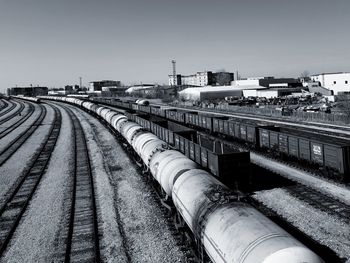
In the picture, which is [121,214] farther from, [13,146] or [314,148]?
[13,146]

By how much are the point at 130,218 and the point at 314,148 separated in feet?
41.1

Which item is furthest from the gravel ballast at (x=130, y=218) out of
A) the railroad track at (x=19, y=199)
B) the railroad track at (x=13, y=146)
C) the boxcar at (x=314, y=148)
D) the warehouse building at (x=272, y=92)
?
the warehouse building at (x=272, y=92)

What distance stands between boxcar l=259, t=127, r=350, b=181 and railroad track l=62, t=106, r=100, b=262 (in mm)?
14056

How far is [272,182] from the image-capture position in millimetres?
20234

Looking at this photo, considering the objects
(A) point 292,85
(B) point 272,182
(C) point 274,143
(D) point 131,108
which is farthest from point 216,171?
(A) point 292,85

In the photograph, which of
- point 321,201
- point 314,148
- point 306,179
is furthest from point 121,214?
point 314,148

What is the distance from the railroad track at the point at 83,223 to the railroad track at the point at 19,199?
2.63m

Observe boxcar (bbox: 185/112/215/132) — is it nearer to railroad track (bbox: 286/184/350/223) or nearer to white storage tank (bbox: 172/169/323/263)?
railroad track (bbox: 286/184/350/223)

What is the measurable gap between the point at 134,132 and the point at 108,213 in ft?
34.7

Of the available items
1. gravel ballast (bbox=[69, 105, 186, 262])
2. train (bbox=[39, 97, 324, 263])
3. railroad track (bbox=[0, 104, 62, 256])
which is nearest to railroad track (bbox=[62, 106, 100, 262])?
gravel ballast (bbox=[69, 105, 186, 262])

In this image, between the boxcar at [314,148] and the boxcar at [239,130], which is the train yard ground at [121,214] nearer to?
the boxcar at [314,148]

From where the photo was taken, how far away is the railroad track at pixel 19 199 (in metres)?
14.6

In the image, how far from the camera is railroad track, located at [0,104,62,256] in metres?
14.6

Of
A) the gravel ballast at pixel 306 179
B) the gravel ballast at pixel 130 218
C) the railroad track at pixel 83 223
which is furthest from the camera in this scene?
the gravel ballast at pixel 306 179
